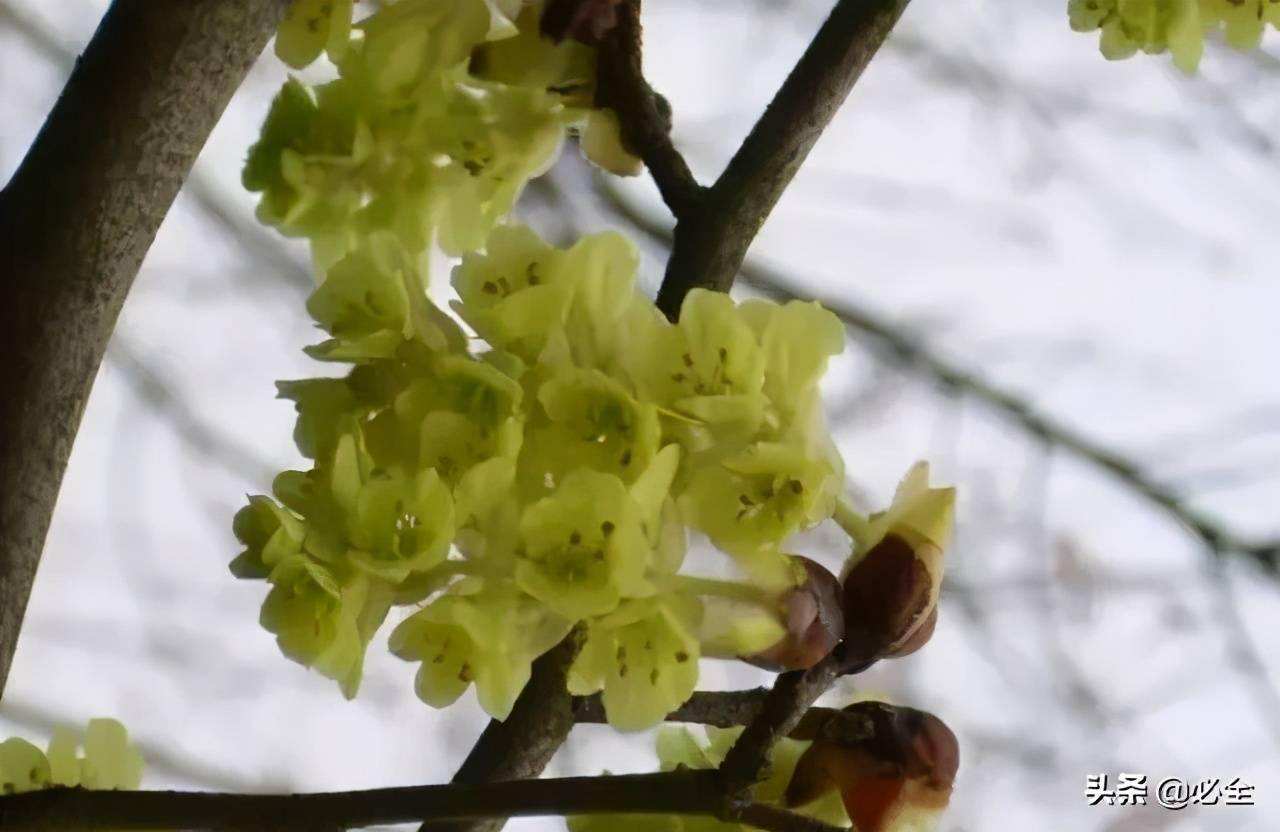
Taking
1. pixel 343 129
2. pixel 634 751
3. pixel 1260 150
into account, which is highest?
pixel 1260 150

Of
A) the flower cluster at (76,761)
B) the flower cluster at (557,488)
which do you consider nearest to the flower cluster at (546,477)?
the flower cluster at (557,488)

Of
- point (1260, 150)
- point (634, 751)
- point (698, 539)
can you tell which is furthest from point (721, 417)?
point (1260, 150)

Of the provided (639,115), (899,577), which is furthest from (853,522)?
(639,115)

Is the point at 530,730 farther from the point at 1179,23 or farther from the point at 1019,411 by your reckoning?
the point at 1019,411

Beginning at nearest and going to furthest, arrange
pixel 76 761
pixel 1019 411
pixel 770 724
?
pixel 770 724, pixel 76 761, pixel 1019 411

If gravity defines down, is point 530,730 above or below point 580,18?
below

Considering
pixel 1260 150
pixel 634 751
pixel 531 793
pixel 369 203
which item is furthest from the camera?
pixel 1260 150

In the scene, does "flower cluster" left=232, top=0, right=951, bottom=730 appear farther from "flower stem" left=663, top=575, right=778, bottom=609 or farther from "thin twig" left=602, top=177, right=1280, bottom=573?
"thin twig" left=602, top=177, right=1280, bottom=573

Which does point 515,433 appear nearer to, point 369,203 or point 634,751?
point 369,203
